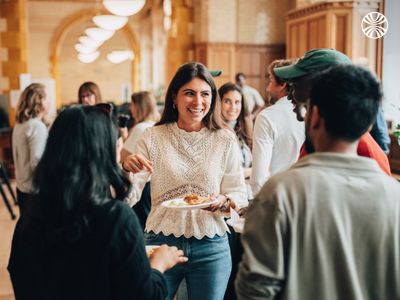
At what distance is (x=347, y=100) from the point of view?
1398mm

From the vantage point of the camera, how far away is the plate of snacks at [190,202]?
2258 mm

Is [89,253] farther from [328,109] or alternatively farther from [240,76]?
[240,76]

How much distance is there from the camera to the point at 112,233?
59.0 inches

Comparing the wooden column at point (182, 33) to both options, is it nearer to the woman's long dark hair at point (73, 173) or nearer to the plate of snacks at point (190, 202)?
the plate of snacks at point (190, 202)

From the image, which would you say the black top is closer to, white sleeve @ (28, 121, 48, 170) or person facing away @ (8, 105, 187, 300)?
person facing away @ (8, 105, 187, 300)

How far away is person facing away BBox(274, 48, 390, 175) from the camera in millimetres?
1796

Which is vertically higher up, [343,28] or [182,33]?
[182,33]

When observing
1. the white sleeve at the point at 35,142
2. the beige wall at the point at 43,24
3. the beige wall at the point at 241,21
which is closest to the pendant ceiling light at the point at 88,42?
the beige wall at the point at 241,21

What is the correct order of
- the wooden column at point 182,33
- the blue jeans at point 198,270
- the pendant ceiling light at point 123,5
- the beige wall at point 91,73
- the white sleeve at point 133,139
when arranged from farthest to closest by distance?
the beige wall at point 91,73 → the wooden column at point 182,33 → the pendant ceiling light at point 123,5 → the white sleeve at point 133,139 → the blue jeans at point 198,270

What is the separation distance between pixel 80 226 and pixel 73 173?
0.47 ft

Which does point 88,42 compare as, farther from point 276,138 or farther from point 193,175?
point 193,175

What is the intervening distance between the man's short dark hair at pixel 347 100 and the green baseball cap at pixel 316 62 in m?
0.46

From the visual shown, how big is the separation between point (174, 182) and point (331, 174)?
1164mm

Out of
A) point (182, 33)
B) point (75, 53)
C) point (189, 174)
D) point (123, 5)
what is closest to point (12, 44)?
point (182, 33)
